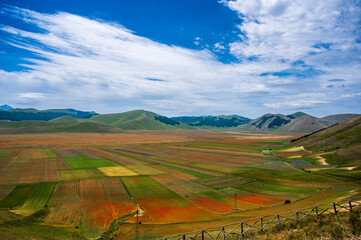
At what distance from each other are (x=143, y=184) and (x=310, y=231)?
1593 inches

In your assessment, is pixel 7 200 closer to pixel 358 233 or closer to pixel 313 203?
pixel 358 233

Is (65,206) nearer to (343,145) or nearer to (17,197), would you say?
(17,197)

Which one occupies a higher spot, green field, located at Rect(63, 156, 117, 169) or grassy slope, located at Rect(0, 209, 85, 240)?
grassy slope, located at Rect(0, 209, 85, 240)

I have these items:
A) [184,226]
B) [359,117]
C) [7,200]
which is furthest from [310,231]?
[359,117]

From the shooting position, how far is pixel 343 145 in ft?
349

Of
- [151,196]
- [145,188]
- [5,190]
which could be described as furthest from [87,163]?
[151,196]

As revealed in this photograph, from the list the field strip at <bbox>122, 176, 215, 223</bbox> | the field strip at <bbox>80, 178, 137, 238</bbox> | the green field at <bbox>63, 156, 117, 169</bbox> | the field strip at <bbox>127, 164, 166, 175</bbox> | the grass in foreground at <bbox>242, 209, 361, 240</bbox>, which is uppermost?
the grass in foreground at <bbox>242, 209, 361, 240</bbox>

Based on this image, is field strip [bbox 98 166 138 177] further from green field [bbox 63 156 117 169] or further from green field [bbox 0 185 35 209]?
green field [bbox 0 185 35 209]

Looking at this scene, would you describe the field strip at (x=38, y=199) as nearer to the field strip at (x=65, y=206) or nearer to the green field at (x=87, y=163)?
the field strip at (x=65, y=206)

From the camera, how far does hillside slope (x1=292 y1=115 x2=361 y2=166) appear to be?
85.3 m

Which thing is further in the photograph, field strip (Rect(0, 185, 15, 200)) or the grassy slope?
field strip (Rect(0, 185, 15, 200))

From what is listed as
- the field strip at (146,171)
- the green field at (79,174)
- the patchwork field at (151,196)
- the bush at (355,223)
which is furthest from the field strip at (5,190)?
the bush at (355,223)

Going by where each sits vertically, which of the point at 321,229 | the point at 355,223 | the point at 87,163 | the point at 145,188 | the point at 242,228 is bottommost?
the point at 145,188

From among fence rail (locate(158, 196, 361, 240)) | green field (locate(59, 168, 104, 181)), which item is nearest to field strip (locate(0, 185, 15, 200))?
green field (locate(59, 168, 104, 181))
